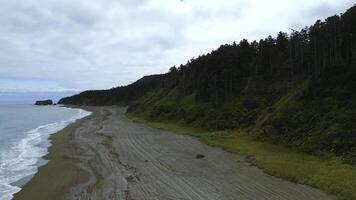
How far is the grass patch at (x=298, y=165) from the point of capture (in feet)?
77.7

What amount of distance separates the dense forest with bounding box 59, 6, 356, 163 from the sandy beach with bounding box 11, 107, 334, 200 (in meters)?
8.20

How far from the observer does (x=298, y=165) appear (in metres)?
30.1

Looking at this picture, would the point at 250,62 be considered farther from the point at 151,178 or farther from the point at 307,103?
the point at 151,178

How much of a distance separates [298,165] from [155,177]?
10.7m

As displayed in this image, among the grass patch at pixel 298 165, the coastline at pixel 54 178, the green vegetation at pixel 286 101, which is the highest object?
the green vegetation at pixel 286 101

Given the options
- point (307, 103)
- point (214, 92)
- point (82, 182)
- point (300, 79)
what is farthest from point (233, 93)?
point (82, 182)

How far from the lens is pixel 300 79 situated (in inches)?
2483

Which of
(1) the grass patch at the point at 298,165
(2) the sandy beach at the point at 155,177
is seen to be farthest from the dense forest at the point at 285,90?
(2) the sandy beach at the point at 155,177

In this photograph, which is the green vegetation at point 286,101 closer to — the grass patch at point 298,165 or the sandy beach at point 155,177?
the grass patch at point 298,165

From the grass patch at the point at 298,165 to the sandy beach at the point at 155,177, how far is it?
2.80 feet

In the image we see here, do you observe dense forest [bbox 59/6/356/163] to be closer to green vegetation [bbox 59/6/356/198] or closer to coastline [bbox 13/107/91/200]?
green vegetation [bbox 59/6/356/198]

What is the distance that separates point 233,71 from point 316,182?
2301 inches

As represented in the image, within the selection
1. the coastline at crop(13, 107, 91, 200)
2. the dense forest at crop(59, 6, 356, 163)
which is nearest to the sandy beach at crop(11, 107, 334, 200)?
the coastline at crop(13, 107, 91, 200)

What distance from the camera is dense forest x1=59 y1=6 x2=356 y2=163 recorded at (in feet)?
126
